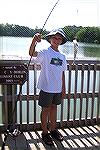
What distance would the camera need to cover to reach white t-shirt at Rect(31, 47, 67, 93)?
4.13 m

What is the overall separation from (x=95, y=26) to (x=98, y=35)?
0.17 m

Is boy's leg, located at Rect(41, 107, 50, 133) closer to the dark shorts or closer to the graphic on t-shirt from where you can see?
the dark shorts

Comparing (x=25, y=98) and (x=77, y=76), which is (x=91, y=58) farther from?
(x=25, y=98)

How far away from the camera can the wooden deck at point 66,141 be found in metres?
4.24

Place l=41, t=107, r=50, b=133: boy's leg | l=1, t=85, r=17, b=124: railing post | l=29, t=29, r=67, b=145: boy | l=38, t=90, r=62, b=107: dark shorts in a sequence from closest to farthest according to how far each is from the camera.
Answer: l=29, t=29, r=67, b=145: boy → l=38, t=90, r=62, b=107: dark shorts → l=41, t=107, r=50, b=133: boy's leg → l=1, t=85, r=17, b=124: railing post

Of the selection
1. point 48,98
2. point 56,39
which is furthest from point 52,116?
point 56,39

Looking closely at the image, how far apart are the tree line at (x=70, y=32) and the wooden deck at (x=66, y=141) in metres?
1.45

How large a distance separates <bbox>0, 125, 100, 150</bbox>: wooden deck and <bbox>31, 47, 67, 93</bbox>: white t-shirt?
0.76m

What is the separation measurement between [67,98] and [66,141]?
30.3 inches

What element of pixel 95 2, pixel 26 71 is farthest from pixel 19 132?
pixel 95 2

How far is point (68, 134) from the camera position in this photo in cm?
474

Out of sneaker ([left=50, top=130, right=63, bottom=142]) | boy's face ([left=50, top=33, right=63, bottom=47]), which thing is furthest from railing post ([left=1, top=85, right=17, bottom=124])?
boy's face ([left=50, top=33, right=63, bottom=47])

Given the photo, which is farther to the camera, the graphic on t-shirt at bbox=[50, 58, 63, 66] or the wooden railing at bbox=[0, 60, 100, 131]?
the wooden railing at bbox=[0, 60, 100, 131]

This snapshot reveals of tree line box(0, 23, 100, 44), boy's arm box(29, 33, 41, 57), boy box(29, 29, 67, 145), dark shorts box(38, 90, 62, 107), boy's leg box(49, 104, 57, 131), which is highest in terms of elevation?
tree line box(0, 23, 100, 44)
